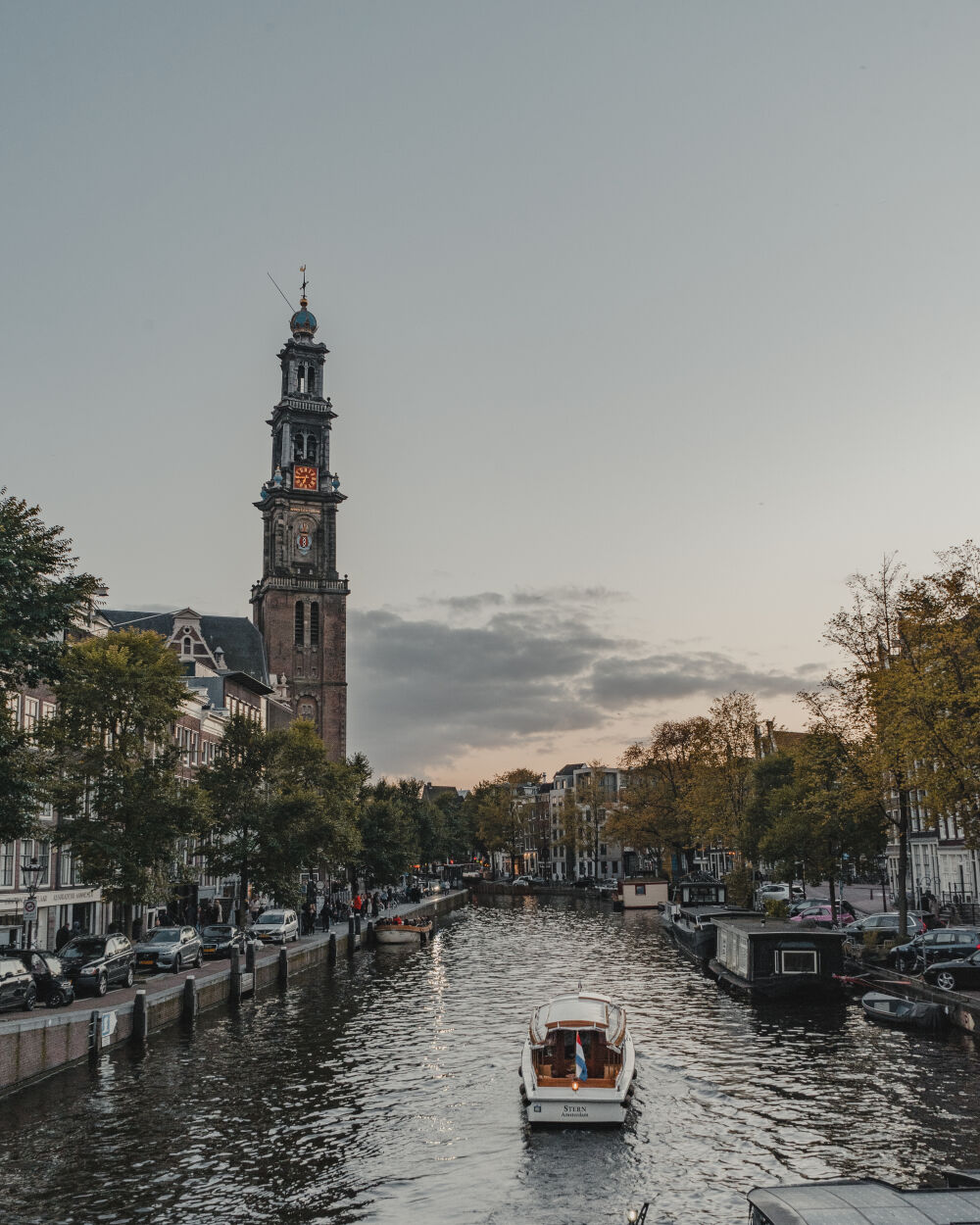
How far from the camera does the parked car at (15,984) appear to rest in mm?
32844

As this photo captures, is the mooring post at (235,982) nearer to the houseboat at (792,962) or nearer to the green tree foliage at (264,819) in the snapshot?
the green tree foliage at (264,819)

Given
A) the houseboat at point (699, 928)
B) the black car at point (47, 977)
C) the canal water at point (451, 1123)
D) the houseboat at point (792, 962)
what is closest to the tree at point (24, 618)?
the black car at point (47, 977)

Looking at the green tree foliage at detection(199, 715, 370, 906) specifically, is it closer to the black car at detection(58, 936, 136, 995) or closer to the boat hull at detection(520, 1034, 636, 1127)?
the black car at detection(58, 936, 136, 995)

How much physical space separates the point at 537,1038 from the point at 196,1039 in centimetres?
1515

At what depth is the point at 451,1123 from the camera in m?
27.7

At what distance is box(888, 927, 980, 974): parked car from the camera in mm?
45281

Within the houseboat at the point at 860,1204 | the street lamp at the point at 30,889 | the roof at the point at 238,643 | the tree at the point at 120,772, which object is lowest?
the houseboat at the point at 860,1204

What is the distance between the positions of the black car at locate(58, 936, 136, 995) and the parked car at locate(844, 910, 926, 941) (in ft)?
111

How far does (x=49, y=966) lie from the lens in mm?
37219

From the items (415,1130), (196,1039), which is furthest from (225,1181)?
(196,1039)

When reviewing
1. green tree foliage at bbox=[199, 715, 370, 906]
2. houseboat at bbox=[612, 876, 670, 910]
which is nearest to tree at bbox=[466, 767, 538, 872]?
houseboat at bbox=[612, 876, 670, 910]

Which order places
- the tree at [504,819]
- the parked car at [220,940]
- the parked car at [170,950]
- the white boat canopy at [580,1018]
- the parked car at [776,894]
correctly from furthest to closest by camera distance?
the tree at [504,819], the parked car at [776,894], the parked car at [220,940], the parked car at [170,950], the white boat canopy at [580,1018]

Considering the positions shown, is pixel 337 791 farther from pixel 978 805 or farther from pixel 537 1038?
pixel 537 1038

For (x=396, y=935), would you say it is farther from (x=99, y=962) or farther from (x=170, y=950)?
(x=99, y=962)
